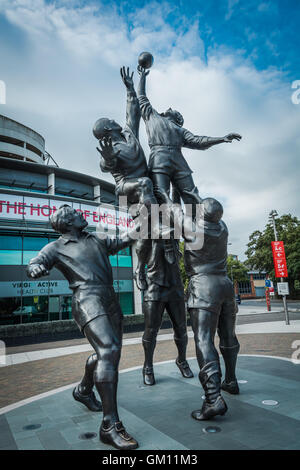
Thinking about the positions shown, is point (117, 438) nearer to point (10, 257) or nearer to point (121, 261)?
point (10, 257)

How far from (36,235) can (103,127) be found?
16795mm

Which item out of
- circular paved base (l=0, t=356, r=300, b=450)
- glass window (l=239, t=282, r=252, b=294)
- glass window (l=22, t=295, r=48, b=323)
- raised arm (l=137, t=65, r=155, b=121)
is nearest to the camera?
circular paved base (l=0, t=356, r=300, b=450)

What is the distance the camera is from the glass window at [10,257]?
742 inches

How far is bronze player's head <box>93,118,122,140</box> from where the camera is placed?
16.1 feet

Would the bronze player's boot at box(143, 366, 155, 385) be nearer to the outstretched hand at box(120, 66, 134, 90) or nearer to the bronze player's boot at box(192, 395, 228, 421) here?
the bronze player's boot at box(192, 395, 228, 421)

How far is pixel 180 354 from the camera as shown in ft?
17.9

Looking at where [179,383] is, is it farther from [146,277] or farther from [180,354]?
[146,277]

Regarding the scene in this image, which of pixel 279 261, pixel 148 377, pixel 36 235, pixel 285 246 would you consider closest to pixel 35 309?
pixel 36 235

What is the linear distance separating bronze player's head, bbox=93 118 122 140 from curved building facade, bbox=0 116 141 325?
37.1 feet

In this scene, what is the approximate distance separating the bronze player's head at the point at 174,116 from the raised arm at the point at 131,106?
1.70 feet

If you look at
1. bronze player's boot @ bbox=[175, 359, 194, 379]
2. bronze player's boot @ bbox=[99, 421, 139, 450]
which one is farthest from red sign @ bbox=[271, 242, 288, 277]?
bronze player's boot @ bbox=[99, 421, 139, 450]

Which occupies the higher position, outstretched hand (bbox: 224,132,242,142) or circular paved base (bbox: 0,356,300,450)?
outstretched hand (bbox: 224,132,242,142)

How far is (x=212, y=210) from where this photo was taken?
3764 millimetres

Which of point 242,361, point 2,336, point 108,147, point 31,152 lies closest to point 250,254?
point 31,152
